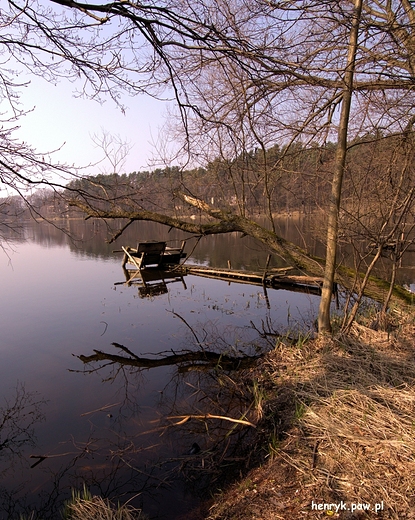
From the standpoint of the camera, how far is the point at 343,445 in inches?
117

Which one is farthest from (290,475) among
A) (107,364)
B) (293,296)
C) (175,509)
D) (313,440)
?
(293,296)

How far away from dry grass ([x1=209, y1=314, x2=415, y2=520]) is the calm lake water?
77 cm

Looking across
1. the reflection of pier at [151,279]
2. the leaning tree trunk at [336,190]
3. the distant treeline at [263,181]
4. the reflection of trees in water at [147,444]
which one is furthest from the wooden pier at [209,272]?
the reflection of trees in water at [147,444]

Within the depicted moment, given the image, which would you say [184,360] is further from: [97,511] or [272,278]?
[272,278]

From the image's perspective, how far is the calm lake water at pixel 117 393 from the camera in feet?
12.1

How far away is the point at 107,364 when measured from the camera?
6.95 m

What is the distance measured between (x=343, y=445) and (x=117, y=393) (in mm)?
3788

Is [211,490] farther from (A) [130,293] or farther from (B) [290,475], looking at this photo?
(A) [130,293]

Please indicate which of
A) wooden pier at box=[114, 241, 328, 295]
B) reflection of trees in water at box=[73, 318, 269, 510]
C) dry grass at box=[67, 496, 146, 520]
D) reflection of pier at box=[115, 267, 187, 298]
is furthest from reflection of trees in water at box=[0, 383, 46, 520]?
reflection of pier at box=[115, 267, 187, 298]

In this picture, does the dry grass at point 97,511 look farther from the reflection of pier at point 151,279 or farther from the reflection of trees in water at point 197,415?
the reflection of pier at point 151,279

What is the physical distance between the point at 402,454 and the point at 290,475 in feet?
2.84

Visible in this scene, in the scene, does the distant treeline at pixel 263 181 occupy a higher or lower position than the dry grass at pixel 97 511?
higher

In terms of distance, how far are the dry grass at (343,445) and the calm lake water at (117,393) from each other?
768 millimetres
